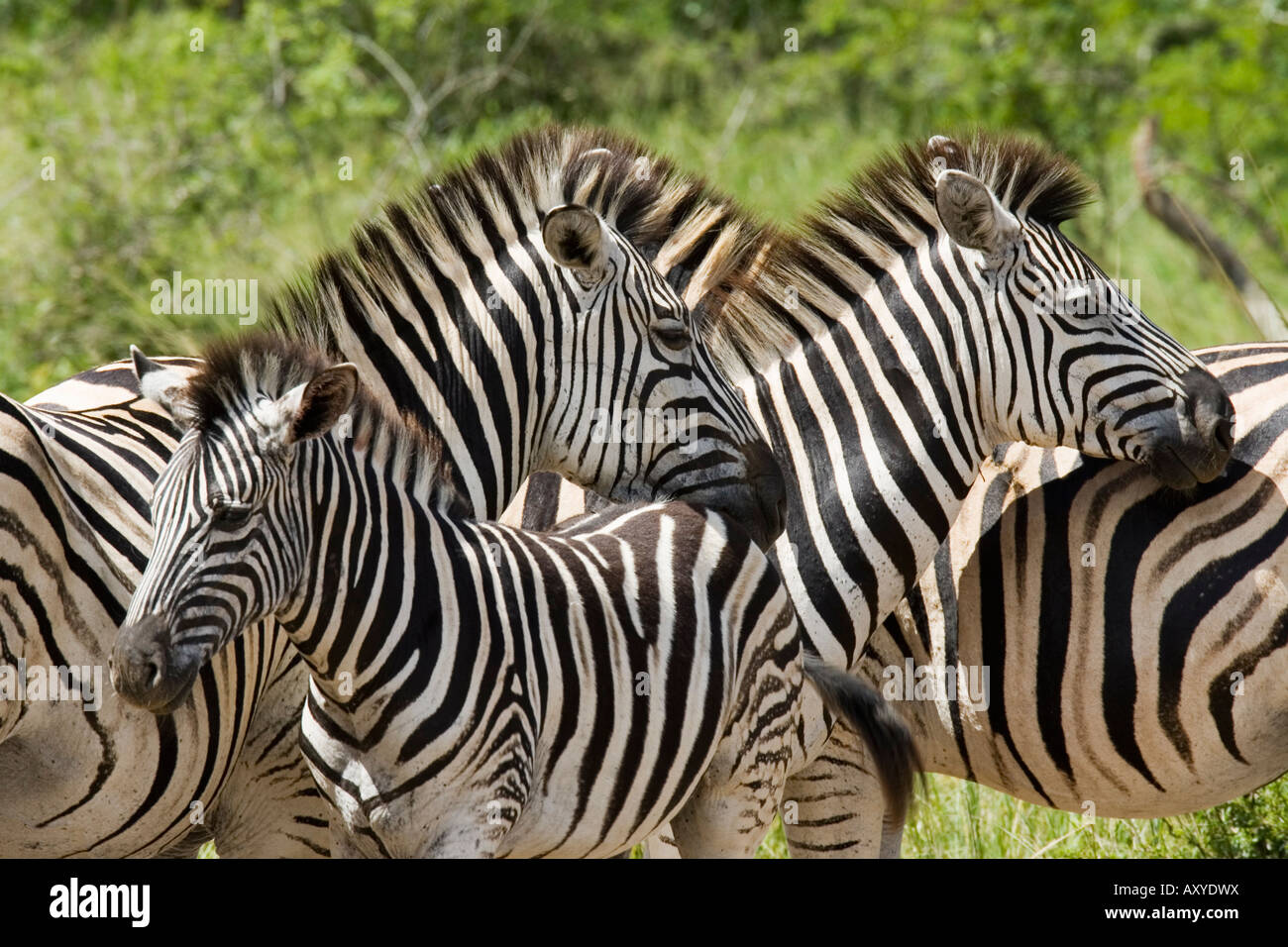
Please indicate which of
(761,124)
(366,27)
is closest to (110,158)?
(366,27)

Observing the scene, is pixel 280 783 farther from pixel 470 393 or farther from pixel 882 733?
pixel 882 733

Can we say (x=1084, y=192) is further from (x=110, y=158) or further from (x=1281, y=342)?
(x=110, y=158)

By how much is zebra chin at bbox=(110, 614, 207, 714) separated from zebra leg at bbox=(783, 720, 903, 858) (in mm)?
2422

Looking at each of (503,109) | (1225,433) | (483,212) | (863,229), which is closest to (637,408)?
(483,212)

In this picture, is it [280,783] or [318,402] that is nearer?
[318,402]

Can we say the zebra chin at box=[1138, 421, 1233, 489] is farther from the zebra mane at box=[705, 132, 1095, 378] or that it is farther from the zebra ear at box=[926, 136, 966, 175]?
the zebra ear at box=[926, 136, 966, 175]

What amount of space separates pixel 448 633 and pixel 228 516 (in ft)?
2.13

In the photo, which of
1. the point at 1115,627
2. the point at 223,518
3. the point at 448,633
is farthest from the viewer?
the point at 1115,627

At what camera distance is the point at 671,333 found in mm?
4500

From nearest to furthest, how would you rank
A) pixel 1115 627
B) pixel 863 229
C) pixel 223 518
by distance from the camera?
pixel 223 518
pixel 1115 627
pixel 863 229

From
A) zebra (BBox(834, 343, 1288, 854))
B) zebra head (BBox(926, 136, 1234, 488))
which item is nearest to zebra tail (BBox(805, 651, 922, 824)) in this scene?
zebra (BBox(834, 343, 1288, 854))

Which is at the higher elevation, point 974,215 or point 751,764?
point 974,215

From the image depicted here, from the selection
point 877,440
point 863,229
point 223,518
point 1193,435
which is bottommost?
point 223,518
